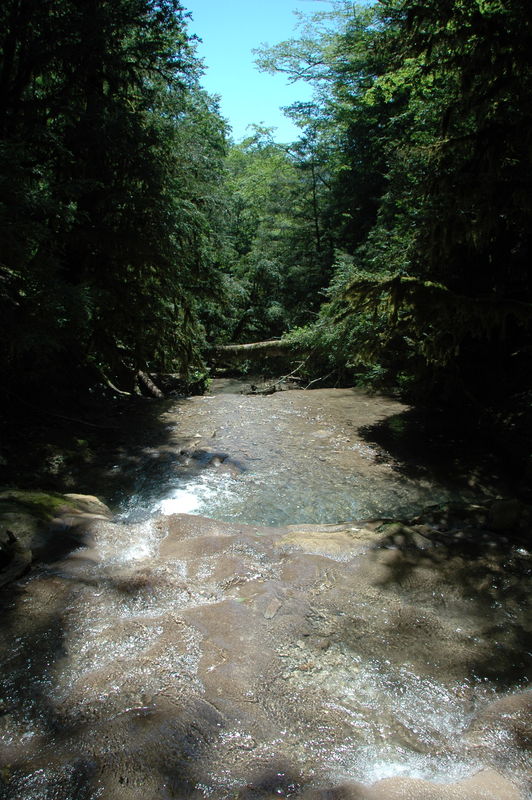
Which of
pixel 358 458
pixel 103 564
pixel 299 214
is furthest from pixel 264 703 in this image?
pixel 299 214

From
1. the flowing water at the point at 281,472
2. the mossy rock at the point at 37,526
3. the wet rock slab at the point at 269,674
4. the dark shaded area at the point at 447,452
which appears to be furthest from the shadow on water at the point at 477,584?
the mossy rock at the point at 37,526

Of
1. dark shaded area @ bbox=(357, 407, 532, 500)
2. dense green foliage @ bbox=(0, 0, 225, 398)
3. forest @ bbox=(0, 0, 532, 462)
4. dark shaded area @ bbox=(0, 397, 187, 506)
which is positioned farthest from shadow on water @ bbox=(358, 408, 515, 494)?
dense green foliage @ bbox=(0, 0, 225, 398)

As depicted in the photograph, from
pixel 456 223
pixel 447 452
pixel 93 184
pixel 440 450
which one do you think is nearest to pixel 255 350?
pixel 93 184

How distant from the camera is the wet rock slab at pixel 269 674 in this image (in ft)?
7.86

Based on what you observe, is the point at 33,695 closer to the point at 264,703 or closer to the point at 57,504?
the point at 264,703

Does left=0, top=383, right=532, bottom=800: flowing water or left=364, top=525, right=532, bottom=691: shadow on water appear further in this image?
left=364, top=525, right=532, bottom=691: shadow on water

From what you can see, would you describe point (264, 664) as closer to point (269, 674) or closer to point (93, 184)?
point (269, 674)

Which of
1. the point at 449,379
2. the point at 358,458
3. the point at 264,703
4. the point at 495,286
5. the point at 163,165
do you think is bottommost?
the point at 358,458

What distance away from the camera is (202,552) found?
485 cm

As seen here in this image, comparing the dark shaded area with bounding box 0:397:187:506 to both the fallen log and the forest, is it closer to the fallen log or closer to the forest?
the forest

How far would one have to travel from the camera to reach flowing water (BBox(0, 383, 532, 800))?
242 centimetres

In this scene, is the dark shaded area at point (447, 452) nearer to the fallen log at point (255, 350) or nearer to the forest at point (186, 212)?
the forest at point (186, 212)

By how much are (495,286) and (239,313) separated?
1519 cm

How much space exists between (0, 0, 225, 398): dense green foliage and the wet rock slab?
15.7 ft
